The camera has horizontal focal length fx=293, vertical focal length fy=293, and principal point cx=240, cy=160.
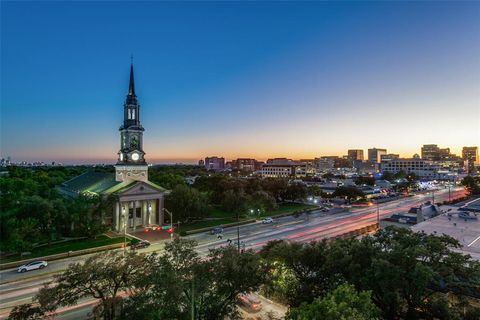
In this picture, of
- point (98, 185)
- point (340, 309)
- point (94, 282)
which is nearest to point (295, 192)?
point (98, 185)

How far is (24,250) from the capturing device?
36.2 meters

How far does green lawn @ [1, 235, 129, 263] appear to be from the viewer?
37775mm

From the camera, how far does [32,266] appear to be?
33812 mm

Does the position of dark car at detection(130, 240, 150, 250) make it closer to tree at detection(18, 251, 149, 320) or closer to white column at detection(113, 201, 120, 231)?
white column at detection(113, 201, 120, 231)

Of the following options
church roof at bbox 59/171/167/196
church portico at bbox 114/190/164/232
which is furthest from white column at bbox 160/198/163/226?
church roof at bbox 59/171/167/196

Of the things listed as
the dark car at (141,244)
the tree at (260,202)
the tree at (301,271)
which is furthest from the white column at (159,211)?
the tree at (301,271)

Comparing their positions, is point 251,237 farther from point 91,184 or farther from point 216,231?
point 91,184

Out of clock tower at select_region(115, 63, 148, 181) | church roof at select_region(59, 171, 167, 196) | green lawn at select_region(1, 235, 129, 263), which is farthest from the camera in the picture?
clock tower at select_region(115, 63, 148, 181)

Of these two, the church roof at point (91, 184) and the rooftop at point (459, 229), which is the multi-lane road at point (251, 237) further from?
the church roof at point (91, 184)

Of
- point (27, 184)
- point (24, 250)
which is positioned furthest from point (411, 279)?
point (27, 184)

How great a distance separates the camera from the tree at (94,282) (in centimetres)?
1681

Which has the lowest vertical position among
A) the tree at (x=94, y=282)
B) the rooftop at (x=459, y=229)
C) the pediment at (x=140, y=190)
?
the rooftop at (x=459, y=229)

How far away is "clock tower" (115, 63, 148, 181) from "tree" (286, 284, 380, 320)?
5062cm

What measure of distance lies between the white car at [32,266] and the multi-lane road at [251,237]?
659 mm
